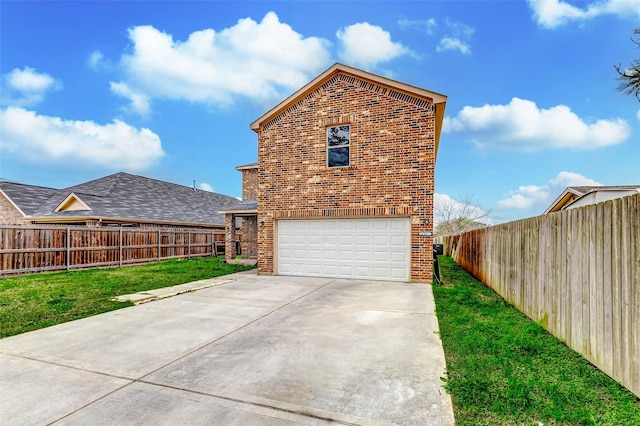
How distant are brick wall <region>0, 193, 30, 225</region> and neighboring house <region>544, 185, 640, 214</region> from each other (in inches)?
1068

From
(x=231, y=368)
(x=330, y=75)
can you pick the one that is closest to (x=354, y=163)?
(x=330, y=75)

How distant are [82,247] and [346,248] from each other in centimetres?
1107

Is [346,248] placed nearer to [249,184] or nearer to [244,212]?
[244,212]

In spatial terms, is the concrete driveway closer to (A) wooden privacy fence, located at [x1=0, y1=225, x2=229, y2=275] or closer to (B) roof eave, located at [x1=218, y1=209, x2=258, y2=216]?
(A) wooden privacy fence, located at [x1=0, y1=225, x2=229, y2=275]

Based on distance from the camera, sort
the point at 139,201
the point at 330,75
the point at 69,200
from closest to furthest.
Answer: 1. the point at 330,75
2. the point at 69,200
3. the point at 139,201

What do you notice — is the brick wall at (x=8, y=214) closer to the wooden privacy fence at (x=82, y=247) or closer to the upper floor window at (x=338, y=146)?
the wooden privacy fence at (x=82, y=247)

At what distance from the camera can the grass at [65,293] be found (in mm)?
6039

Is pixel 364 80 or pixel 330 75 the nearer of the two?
pixel 364 80

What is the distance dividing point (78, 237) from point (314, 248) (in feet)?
32.7

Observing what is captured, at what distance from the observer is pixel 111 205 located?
62.8 ft

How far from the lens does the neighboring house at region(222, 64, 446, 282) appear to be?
1026 centimetres

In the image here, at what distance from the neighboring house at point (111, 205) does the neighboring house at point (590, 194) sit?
15.9 meters

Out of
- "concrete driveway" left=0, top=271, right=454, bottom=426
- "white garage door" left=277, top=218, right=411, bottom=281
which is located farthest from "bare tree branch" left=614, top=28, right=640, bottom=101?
"concrete driveway" left=0, top=271, right=454, bottom=426

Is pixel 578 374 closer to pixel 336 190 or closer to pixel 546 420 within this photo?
pixel 546 420
